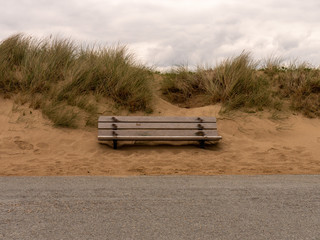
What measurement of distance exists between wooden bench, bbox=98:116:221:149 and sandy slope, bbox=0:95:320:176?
0.31 metres

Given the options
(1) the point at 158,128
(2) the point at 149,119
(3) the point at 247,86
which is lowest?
(1) the point at 158,128

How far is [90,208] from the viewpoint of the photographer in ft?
14.0

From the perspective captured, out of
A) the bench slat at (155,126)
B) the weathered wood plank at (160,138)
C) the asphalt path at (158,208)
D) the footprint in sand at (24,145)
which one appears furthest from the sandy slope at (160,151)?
the asphalt path at (158,208)

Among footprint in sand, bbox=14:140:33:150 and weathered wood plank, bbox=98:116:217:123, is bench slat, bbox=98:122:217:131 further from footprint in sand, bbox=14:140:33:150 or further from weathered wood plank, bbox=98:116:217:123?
footprint in sand, bbox=14:140:33:150

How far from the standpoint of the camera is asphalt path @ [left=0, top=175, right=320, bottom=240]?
11.8 feet

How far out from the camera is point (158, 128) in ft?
30.1

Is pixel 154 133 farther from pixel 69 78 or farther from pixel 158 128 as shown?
pixel 69 78

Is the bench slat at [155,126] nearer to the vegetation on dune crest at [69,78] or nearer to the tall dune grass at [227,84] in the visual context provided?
the vegetation on dune crest at [69,78]

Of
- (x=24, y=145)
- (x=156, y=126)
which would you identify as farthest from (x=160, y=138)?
(x=24, y=145)

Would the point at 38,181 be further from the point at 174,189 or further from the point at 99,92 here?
the point at 99,92

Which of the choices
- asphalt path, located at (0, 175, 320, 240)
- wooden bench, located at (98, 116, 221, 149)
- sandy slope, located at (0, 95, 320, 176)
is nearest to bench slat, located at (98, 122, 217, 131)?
wooden bench, located at (98, 116, 221, 149)

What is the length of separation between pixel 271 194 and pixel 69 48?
28.6 feet

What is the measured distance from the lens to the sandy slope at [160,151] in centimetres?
721

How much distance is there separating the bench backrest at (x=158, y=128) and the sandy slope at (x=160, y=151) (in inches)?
12.4
